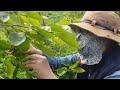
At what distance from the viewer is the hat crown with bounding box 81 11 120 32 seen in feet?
4.36

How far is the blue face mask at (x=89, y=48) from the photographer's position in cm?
134

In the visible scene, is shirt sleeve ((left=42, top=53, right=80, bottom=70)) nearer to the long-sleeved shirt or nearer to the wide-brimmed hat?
the long-sleeved shirt

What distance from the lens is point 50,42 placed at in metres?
0.92

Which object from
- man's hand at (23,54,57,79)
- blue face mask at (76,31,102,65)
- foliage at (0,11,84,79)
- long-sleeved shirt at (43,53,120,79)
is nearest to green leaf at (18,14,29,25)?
foliage at (0,11,84,79)

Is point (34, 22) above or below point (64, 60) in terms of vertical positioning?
above

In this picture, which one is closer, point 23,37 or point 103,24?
point 23,37

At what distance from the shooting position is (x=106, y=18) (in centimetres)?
136

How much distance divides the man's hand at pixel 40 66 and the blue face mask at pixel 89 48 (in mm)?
275

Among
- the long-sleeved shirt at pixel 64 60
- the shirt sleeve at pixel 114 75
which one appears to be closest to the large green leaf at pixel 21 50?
Answer: the long-sleeved shirt at pixel 64 60

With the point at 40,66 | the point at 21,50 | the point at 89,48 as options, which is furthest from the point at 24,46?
the point at 89,48

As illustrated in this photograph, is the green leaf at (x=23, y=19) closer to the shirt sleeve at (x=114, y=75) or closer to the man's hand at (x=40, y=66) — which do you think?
the man's hand at (x=40, y=66)

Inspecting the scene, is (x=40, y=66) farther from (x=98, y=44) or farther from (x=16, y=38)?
(x=98, y=44)

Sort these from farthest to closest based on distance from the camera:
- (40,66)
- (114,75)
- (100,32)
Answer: (100,32) < (114,75) < (40,66)

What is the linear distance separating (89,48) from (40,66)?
1.21 feet
